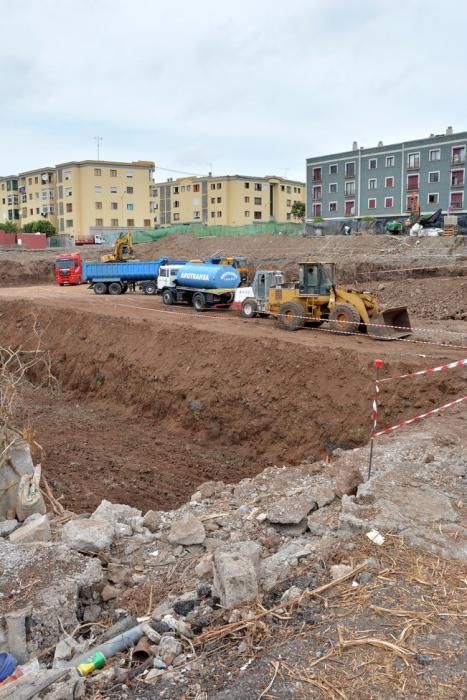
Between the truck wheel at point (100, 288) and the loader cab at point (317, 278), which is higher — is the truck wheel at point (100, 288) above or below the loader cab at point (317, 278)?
below

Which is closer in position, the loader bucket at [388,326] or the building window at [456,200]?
the loader bucket at [388,326]

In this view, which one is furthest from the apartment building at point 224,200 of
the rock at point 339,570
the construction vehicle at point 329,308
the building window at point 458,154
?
the rock at point 339,570

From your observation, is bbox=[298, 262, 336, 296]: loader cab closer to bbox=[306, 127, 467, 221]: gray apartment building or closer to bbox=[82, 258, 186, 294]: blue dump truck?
bbox=[82, 258, 186, 294]: blue dump truck

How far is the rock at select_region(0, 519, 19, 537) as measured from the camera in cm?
670

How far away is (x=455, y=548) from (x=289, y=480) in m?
2.96

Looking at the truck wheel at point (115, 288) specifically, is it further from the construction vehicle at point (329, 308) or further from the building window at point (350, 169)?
the building window at point (350, 169)

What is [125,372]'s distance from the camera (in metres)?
17.9

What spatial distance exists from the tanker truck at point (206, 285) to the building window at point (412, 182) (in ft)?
133

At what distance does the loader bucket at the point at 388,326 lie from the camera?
16.4 meters

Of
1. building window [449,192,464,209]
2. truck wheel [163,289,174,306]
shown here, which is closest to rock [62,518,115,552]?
truck wheel [163,289,174,306]

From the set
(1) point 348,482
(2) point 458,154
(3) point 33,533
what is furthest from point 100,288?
(2) point 458,154

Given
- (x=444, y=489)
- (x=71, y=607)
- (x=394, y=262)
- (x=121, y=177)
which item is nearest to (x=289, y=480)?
(x=444, y=489)

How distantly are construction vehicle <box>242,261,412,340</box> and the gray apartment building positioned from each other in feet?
140

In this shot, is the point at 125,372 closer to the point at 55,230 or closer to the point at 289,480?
the point at 289,480
